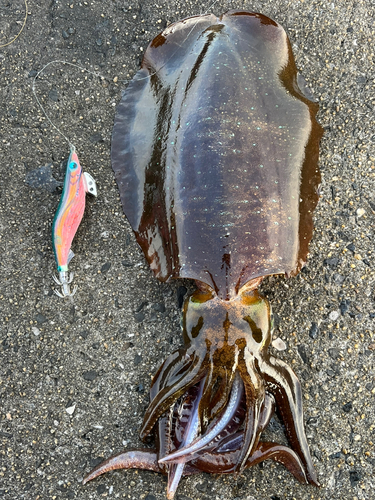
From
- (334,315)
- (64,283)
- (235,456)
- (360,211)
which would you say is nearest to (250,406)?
(235,456)

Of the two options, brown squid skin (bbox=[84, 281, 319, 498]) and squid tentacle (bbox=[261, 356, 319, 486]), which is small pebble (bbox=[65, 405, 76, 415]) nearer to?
brown squid skin (bbox=[84, 281, 319, 498])

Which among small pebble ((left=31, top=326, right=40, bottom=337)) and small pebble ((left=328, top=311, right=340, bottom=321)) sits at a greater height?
small pebble ((left=328, top=311, right=340, bottom=321))

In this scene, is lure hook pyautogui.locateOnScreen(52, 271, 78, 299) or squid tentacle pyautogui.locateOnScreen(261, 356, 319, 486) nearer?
squid tentacle pyautogui.locateOnScreen(261, 356, 319, 486)

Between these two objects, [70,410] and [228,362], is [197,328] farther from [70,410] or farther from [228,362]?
[70,410]

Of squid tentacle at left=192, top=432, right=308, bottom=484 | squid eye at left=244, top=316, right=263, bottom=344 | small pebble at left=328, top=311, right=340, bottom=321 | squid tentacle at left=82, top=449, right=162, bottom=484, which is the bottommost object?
squid tentacle at left=82, top=449, right=162, bottom=484

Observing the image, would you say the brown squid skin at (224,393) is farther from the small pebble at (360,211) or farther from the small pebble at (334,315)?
the small pebble at (360,211)

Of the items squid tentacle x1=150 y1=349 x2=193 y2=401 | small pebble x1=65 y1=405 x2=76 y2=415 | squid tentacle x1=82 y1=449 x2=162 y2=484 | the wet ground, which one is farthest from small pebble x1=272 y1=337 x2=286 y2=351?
small pebble x1=65 y1=405 x2=76 y2=415
